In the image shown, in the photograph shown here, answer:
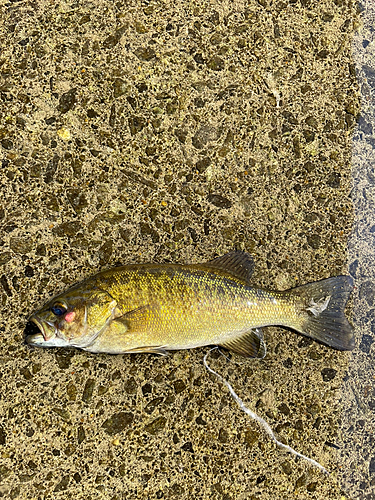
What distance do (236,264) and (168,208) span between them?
2.47 ft

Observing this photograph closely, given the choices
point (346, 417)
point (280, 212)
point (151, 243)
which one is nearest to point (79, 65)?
point (151, 243)

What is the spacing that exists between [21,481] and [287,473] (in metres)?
2.13

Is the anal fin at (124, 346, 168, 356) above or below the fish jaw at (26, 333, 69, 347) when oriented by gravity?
below

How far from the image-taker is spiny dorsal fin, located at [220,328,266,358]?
3.29 meters

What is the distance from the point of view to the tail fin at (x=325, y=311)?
336cm

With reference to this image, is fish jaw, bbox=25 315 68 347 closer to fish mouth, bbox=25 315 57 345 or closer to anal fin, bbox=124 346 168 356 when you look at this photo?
fish mouth, bbox=25 315 57 345

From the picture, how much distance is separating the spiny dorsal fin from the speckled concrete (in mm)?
201

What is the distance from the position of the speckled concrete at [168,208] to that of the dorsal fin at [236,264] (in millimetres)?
191

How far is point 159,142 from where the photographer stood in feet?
11.6

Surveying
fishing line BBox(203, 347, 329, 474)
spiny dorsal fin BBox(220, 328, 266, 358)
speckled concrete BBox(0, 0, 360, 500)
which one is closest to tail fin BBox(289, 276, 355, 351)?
speckled concrete BBox(0, 0, 360, 500)

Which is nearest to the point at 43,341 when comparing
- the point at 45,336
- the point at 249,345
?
the point at 45,336

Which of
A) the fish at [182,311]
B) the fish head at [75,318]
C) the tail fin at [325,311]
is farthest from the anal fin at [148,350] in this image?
the tail fin at [325,311]

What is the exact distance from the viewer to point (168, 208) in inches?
138

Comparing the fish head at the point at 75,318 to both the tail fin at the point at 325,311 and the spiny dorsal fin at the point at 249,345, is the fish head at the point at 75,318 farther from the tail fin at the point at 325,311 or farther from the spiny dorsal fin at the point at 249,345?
the tail fin at the point at 325,311
